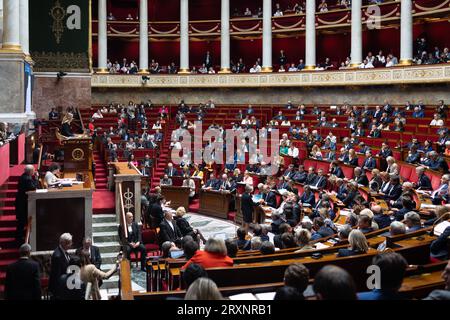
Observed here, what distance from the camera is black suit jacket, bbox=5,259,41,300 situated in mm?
6035

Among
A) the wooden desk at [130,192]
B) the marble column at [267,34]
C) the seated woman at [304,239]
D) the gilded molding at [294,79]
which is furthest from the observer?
the marble column at [267,34]

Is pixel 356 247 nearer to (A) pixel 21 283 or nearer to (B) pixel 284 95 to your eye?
(A) pixel 21 283

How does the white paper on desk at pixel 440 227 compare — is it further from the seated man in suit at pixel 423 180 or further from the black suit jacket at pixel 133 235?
the black suit jacket at pixel 133 235

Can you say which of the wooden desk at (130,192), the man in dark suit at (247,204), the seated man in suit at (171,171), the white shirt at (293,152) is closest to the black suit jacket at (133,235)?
the wooden desk at (130,192)

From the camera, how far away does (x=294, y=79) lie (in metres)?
29.8

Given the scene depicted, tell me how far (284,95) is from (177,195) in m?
13.3

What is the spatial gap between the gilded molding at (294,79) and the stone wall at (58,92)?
4.91m

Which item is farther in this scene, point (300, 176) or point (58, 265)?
point (300, 176)

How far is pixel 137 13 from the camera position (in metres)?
37.6

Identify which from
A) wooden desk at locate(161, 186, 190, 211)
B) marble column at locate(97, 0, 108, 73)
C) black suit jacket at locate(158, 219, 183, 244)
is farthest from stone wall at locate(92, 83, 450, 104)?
black suit jacket at locate(158, 219, 183, 244)

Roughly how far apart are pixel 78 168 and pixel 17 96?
2768mm

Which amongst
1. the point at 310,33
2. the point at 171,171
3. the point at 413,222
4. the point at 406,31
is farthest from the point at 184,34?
the point at 413,222

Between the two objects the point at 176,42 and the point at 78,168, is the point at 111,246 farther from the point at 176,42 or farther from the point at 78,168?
the point at 176,42

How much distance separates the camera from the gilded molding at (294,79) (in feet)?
79.7
